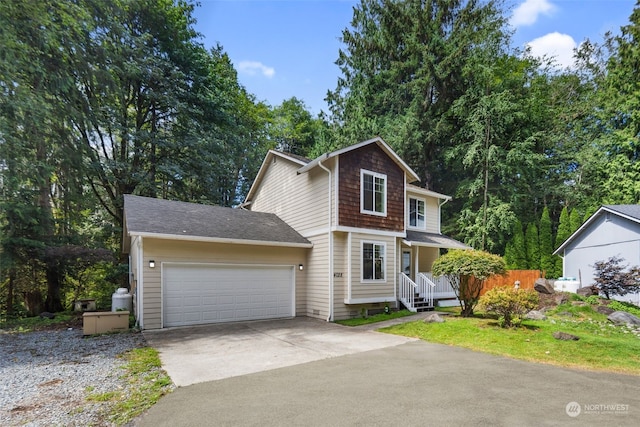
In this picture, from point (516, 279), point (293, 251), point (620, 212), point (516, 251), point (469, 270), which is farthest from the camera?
point (516, 251)

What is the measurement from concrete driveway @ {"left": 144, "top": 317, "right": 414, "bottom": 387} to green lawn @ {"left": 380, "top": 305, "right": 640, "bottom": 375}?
1.31 meters

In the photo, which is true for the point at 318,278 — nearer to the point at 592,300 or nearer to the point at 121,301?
the point at 121,301

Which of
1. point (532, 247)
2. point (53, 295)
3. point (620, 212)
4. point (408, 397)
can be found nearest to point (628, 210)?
point (620, 212)

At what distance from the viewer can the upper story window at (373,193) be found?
1207 cm

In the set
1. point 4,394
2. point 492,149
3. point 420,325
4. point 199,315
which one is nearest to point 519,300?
point 420,325

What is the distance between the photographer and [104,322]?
8.92 metres

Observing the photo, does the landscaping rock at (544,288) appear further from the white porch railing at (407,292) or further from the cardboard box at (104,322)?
the cardboard box at (104,322)

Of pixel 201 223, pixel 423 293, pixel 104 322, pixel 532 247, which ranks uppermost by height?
pixel 201 223

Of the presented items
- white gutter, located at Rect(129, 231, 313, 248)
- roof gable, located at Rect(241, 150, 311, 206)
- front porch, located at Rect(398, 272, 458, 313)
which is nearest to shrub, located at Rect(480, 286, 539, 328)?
front porch, located at Rect(398, 272, 458, 313)

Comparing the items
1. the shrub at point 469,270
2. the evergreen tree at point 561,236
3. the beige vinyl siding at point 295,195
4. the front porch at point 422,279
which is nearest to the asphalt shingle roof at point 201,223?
the beige vinyl siding at point 295,195

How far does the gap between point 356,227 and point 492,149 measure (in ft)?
45.3

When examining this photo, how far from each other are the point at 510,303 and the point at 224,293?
27.7 feet

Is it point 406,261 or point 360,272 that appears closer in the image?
point 360,272

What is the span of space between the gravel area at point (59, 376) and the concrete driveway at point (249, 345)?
2.75ft
